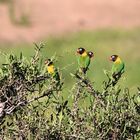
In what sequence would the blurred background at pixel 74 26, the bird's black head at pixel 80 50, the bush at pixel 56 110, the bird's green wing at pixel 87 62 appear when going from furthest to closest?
the blurred background at pixel 74 26 < the bird's black head at pixel 80 50 < the bird's green wing at pixel 87 62 < the bush at pixel 56 110

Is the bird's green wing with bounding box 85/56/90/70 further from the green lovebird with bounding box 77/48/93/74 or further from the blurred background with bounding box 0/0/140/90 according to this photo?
the blurred background with bounding box 0/0/140/90

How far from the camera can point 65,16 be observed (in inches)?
748

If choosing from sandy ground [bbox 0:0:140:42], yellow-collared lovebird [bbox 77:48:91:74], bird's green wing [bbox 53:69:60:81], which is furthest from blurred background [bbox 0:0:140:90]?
bird's green wing [bbox 53:69:60:81]

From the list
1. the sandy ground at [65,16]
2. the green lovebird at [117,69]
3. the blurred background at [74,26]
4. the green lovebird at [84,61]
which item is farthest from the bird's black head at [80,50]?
the sandy ground at [65,16]

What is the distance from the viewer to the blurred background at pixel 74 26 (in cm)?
1583

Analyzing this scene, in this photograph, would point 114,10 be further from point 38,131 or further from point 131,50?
point 38,131

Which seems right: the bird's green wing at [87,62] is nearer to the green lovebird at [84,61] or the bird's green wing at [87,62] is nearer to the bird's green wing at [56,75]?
the green lovebird at [84,61]

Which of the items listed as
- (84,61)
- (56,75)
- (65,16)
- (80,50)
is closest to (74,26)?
(65,16)

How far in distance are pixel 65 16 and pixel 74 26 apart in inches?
29.4

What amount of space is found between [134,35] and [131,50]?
1.19 m

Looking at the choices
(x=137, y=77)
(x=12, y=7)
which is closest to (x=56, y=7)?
(x=12, y=7)

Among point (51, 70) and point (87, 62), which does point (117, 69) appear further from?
point (51, 70)

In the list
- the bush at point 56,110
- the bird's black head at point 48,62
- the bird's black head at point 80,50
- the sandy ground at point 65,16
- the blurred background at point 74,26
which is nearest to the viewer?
the bush at point 56,110

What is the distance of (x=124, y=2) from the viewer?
65.6 ft
